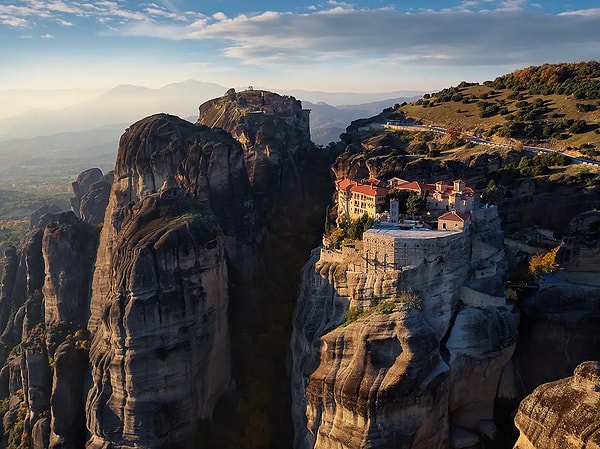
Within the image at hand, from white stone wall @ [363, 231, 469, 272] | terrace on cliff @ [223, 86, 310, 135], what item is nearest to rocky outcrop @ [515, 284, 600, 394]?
white stone wall @ [363, 231, 469, 272]

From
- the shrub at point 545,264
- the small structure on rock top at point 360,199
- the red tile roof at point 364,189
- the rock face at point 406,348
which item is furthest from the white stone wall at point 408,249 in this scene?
the shrub at point 545,264

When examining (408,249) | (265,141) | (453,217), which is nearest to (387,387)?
(408,249)

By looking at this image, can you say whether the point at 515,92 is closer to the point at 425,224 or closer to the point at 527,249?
the point at 527,249

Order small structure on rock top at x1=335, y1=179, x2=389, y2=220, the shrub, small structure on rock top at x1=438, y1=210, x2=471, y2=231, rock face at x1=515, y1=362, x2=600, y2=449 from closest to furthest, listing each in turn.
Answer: rock face at x1=515, y1=362, x2=600, y2=449
small structure on rock top at x1=438, y1=210, x2=471, y2=231
small structure on rock top at x1=335, y1=179, x2=389, y2=220
the shrub

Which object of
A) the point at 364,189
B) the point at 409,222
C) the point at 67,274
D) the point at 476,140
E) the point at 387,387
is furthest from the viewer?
the point at 476,140

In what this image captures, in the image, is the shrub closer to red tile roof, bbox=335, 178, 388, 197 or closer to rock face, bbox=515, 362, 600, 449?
red tile roof, bbox=335, 178, 388, 197

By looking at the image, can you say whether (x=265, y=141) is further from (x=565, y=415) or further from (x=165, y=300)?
(x=565, y=415)
